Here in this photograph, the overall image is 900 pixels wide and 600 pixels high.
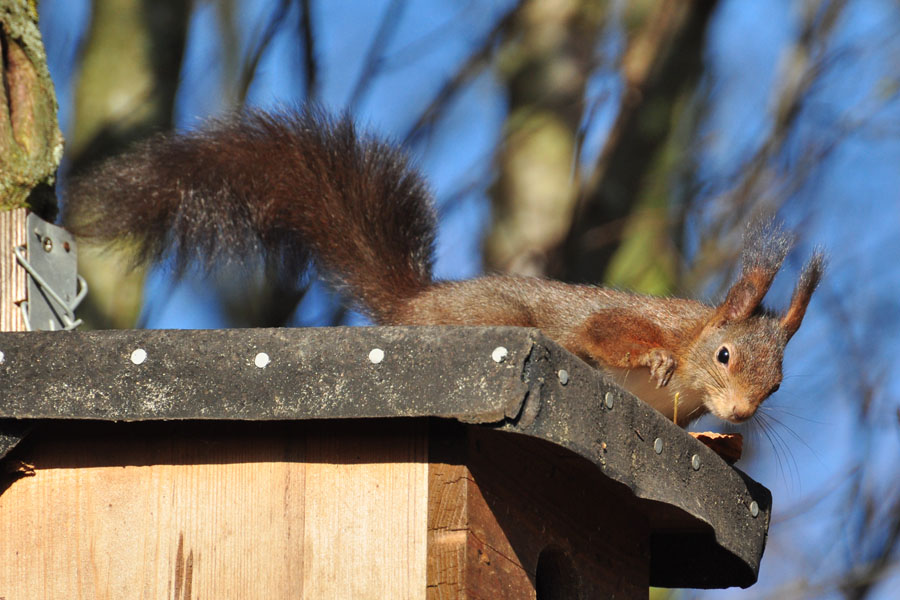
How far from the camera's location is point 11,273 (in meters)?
1.98

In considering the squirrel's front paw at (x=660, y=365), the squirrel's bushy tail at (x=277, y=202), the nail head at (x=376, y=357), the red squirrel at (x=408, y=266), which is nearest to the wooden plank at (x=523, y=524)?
the nail head at (x=376, y=357)

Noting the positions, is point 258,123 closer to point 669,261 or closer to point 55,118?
point 55,118

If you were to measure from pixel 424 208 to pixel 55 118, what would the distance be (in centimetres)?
109

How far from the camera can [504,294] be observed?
3.03 m

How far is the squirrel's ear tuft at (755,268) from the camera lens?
271 cm

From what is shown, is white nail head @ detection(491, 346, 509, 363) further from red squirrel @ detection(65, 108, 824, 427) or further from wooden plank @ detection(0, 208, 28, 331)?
red squirrel @ detection(65, 108, 824, 427)

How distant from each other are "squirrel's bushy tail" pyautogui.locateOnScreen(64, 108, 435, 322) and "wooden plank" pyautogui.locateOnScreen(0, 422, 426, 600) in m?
0.80

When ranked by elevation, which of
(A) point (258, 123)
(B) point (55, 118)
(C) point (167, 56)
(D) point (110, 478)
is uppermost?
(C) point (167, 56)

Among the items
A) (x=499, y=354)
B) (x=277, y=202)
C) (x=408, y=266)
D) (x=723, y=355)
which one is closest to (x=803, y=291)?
(x=723, y=355)

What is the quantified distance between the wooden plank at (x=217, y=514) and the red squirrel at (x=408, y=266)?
2.99ft

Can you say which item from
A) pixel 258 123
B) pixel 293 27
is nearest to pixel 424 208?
pixel 258 123

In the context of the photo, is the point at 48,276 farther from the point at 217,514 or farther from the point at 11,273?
the point at 217,514

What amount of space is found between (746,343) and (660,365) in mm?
291

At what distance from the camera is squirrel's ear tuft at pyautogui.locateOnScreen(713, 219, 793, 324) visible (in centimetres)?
271
